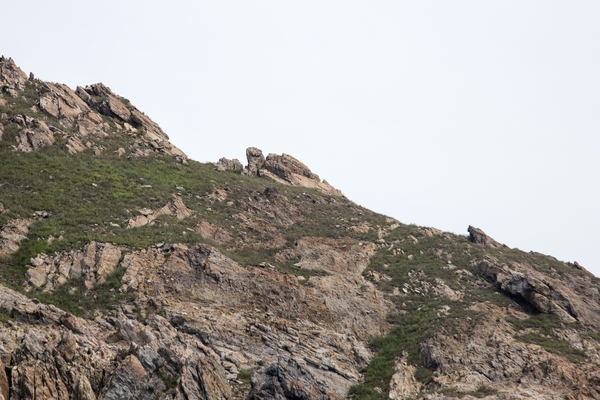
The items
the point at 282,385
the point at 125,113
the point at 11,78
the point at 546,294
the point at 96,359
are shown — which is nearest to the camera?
the point at 96,359

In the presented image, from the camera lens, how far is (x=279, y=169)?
6234 cm

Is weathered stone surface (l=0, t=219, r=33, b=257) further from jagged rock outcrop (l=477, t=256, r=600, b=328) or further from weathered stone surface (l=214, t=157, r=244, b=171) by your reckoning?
jagged rock outcrop (l=477, t=256, r=600, b=328)

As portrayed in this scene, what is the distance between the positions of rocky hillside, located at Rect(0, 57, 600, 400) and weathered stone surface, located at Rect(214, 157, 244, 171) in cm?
616

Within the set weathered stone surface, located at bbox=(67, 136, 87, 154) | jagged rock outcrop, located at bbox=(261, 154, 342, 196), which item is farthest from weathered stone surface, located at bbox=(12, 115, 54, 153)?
jagged rock outcrop, located at bbox=(261, 154, 342, 196)

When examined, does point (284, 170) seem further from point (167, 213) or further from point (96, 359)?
point (96, 359)

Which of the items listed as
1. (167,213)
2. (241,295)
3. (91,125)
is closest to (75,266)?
(241,295)

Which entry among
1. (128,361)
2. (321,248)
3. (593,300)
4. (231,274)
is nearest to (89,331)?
(128,361)

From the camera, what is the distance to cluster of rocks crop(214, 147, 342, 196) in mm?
61125

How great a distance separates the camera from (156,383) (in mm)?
24375

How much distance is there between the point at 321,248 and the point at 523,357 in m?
15.6

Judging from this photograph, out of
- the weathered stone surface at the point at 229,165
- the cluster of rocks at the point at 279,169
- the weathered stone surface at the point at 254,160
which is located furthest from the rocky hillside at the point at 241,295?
the weathered stone surface at the point at 254,160

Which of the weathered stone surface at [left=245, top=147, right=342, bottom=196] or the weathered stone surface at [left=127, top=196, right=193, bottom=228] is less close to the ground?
the weathered stone surface at [left=245, top=147, right=342, bottom=196]

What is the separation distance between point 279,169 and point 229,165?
5.04 m

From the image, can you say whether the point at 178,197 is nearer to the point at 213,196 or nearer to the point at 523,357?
the point at 213,196
